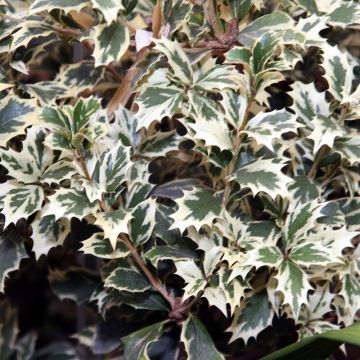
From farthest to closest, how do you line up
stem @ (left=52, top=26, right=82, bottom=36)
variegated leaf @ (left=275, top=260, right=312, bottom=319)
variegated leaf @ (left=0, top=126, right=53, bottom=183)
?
stem @ (left=52, top=26, right=82, bottom=36)
variegated leaf @ (left=0, top=126, right=53, bottom=183)
variegated leaf @ (left=275, top=260, right=312, bottom=319)

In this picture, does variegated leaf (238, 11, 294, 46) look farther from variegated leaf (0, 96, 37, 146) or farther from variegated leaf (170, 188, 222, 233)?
variegated leaf (0, 96, 37, 146)

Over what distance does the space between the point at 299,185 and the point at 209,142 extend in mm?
216

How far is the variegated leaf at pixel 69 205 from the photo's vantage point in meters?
0.85

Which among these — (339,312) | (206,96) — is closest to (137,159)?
(206,96)

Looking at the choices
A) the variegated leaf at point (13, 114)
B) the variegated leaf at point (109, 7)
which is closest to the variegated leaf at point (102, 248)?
the variegated leaf at point (13, 114)

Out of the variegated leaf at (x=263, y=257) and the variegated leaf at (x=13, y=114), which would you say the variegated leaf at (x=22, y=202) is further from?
the variegated leaf at (x=263, y=257)

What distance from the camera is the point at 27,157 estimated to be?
3.07ft

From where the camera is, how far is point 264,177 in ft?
2.87

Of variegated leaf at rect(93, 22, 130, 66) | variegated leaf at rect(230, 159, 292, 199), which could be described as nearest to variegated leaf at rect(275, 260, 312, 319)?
variegated leaf at rect(230, 159, 292, 199)

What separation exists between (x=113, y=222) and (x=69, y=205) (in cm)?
7

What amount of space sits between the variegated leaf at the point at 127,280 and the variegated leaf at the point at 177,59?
0.33 meters

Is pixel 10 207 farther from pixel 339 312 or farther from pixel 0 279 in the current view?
pixel 339 312

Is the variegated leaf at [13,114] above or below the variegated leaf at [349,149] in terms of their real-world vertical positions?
above

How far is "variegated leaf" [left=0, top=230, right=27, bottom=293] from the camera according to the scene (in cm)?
100
